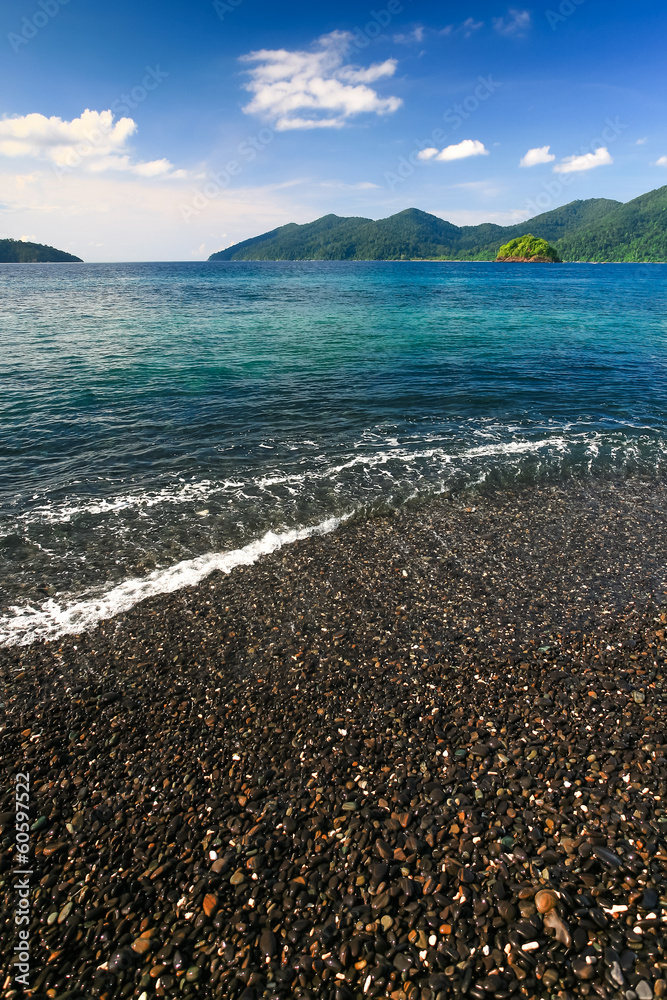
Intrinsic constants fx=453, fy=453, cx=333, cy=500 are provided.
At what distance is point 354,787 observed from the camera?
708cm

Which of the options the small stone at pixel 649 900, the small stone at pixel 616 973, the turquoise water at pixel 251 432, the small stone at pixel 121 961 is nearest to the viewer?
the small stone at pixel 616 973

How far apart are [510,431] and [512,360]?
17.0m

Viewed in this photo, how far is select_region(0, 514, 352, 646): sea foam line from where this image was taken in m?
10.6

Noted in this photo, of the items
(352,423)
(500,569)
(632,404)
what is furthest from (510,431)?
(500,569)

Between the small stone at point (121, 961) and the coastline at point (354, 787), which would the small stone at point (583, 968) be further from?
the small stone at point (121, 961)

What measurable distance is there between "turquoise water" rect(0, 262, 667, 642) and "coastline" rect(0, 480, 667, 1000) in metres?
2.74

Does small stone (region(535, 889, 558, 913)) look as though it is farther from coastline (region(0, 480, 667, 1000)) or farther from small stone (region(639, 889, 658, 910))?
small stone (region(639, 889, 658, 910))

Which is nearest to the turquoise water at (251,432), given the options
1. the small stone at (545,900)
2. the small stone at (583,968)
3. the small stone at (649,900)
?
the small stone at (545,900)

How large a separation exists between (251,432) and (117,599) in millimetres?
12827

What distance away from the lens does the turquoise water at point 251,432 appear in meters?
13.5

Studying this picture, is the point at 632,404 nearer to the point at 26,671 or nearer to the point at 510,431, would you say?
the point at 510,431

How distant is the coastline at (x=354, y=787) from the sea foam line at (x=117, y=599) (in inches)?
16.7

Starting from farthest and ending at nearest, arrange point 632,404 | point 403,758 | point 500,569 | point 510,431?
point 632,404 → point 510,431 → point 500,569 → point 403,758

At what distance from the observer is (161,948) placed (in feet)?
17.7
